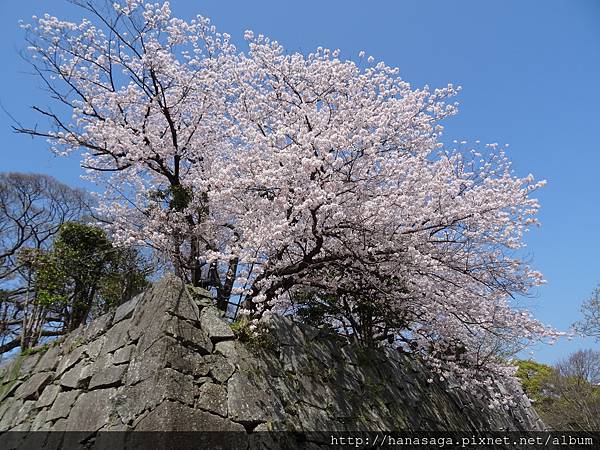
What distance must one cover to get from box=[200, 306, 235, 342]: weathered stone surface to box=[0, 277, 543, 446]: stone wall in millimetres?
17

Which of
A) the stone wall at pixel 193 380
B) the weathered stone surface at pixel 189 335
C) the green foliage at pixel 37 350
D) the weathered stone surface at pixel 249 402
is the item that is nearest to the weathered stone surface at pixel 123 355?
the stone wall at pixel 193 380

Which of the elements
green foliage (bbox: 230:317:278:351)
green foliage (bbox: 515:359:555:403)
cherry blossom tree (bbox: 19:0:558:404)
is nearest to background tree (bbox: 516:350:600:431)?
green foliage (bbox: 515:359:555:403)

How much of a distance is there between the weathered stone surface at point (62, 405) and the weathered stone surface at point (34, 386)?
739 mm

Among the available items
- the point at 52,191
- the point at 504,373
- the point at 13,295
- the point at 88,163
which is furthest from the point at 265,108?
the point at 52,191

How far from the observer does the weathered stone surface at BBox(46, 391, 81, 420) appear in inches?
223

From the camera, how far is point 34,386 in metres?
6.70

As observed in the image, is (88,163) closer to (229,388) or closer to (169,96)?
(169,96)

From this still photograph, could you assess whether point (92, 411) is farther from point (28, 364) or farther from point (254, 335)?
point (28, 364)

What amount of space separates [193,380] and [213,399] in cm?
33

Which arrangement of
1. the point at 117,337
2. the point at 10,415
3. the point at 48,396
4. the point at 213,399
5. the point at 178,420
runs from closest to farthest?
the point at 178,420, the point at 213,399, the point at 117,337, the point at 48,396, the point at 10,415

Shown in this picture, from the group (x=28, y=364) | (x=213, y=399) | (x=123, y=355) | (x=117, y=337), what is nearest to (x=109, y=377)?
(x=123, y=355)

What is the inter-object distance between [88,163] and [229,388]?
6.36 meters

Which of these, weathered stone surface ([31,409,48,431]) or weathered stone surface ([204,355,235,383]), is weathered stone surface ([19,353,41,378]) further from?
weathered stone surface ([204,355,235,383])

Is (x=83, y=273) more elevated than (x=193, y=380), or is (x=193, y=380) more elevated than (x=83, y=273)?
(x=83, y=273)
